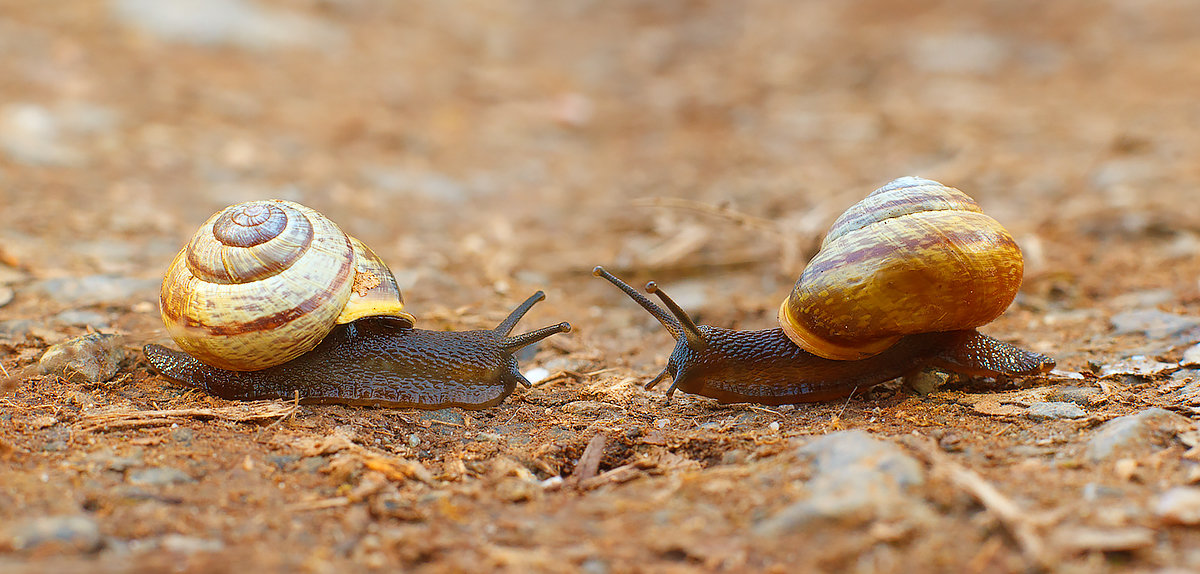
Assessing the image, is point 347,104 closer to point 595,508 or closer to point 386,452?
point 386,452

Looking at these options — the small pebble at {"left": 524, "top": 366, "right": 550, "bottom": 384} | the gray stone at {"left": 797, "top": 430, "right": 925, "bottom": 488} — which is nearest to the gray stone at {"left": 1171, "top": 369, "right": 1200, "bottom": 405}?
the gray stone at {"left": 797, "top": 430, "right": 925, "bottom": 488}

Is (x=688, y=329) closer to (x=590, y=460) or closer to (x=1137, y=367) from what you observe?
(x=590, y=460)

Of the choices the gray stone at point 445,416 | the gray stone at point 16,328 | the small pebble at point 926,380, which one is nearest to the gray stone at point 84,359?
the gray stone at point 16,328

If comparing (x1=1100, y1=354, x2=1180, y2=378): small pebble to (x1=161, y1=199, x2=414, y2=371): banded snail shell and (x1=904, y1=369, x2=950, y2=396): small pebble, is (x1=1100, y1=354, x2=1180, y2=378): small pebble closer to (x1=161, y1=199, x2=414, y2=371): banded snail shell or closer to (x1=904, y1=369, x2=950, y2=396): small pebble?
(x1=904, y1=369, x2=950, y2=396): small pebble

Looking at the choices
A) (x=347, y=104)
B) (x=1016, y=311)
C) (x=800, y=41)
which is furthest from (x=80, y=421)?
(x=800, y=41)

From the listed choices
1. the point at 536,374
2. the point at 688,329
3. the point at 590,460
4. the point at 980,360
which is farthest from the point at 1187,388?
the point at 536,374
